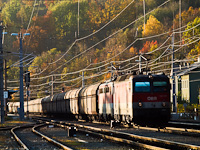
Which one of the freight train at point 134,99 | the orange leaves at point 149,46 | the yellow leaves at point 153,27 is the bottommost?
the freight train at point 134,99

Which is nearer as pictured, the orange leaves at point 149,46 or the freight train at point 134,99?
the freight train at point 134,99

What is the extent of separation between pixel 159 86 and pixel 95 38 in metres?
92.5

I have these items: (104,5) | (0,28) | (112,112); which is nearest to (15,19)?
(104,5)

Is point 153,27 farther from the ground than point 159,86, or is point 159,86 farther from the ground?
point 153,27

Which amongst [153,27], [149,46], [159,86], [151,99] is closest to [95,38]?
[149,46]

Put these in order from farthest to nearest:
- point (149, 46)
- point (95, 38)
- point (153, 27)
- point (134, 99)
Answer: point (95, 38) < point (149, 46) < point (153, 27) < point (134, 99)

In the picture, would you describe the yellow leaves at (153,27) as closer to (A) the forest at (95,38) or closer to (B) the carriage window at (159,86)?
(A) the forest at (95,38)

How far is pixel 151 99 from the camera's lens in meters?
26.2

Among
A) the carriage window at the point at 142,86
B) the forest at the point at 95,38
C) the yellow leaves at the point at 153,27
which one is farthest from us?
the yellow leaves at the point at 153,27

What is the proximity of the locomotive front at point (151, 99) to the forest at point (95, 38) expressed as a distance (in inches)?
1634

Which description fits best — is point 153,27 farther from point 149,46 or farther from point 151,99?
point 151,99

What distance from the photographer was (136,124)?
2720 cm

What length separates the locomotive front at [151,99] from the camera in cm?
2595

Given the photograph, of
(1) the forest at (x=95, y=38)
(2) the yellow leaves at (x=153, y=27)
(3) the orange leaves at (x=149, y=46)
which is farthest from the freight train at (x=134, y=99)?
(3) the orange leaves at (x=149, y=46)
